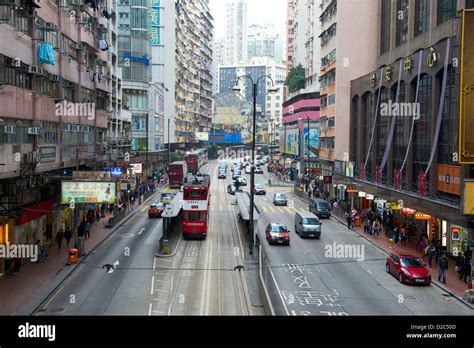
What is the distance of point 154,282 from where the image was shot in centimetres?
2694

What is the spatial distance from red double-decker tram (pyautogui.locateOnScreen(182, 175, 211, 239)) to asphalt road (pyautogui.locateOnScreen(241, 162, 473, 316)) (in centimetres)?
474

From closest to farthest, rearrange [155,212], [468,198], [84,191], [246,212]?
[468,198]
[84,191]
[246,212]
[155,212]

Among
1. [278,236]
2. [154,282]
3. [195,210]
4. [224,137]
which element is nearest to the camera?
[154,282]

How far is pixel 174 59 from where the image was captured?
391 feet

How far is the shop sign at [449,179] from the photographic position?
32.5 meters

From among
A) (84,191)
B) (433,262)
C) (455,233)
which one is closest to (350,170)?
(455,233)

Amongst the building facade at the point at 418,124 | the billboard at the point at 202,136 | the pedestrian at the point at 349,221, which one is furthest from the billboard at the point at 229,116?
the pedestrian at the point at 349,221

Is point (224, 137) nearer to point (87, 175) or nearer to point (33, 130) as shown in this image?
point (87, 175)

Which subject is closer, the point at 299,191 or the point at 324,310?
the point at 324,310

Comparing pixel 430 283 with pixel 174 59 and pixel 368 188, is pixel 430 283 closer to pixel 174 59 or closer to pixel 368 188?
pixel 368 188

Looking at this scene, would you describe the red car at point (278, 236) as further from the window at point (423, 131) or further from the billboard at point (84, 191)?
the billboard at point (84, 191)

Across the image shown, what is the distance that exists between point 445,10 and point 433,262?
17.7 meters
